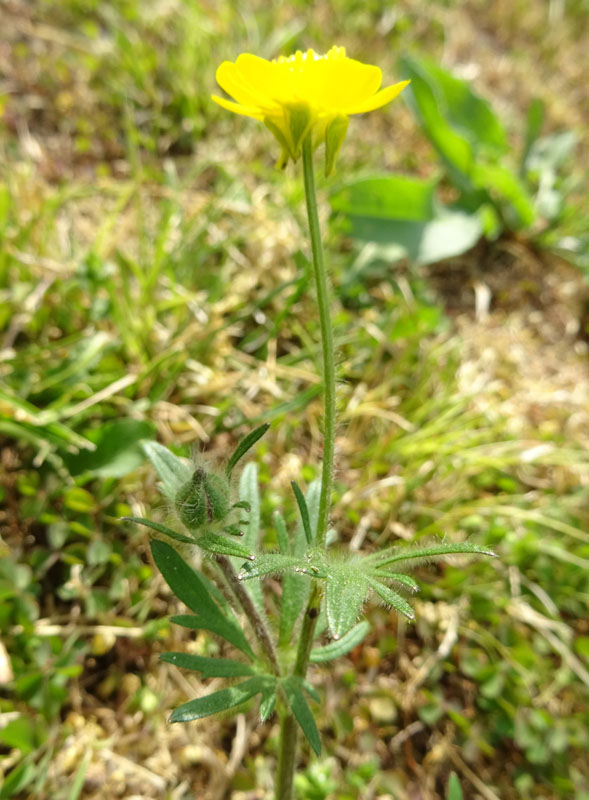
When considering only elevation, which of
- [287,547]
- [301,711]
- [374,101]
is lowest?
[301,711]

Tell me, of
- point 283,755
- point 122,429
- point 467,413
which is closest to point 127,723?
point 283,755

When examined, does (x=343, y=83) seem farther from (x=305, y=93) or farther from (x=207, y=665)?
(x=207, y=665)

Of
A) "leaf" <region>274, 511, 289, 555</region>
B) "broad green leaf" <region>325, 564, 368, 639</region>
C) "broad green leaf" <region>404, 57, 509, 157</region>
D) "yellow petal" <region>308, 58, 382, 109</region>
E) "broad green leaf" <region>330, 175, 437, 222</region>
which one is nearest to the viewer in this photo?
"broad green leaf" <region>325, 564, 368, 639</region>

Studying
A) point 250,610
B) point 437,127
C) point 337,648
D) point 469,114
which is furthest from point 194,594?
point 469,114

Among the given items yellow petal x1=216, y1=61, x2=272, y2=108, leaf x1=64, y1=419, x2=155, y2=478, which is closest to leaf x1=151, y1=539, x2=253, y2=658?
leaf x1=64, y1=419, x2=155, y2=478

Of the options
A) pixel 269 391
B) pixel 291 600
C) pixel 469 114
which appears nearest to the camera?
pixel 291 600

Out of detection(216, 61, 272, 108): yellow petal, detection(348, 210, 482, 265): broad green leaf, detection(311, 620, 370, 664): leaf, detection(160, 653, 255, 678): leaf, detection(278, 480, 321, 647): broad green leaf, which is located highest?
detection(348, 210, 482, 265): broad green leaf

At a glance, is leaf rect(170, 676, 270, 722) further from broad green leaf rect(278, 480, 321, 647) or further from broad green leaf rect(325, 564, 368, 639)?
broad green leaf rect(325, 564, 368, 639)

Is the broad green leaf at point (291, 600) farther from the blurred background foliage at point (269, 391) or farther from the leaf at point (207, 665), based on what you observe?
the blurred background foliage at point (269, 391)
